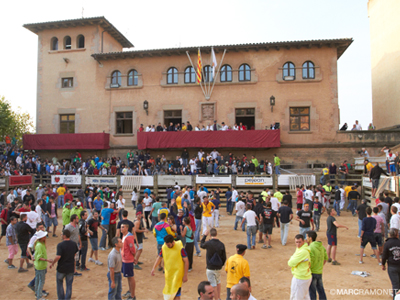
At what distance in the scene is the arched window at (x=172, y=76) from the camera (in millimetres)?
28109

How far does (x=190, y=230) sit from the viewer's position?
9391mm

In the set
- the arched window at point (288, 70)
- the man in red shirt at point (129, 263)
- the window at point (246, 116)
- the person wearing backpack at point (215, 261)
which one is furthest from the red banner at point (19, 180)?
the arched window at point (288, 70)

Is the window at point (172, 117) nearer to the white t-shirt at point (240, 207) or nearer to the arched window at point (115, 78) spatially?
the arched window at point (115, 78)

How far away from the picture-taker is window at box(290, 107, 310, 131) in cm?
2611

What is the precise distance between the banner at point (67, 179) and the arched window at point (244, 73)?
15.4 meters

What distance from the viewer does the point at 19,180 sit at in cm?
2456

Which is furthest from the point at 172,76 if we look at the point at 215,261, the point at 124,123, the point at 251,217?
the point at 215,261

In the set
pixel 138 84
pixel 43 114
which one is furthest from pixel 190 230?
pixel 43 114

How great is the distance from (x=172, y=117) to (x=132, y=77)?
17.1 feet

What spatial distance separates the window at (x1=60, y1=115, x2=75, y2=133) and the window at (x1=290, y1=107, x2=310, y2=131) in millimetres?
19520

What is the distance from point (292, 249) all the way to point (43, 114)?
26.4m

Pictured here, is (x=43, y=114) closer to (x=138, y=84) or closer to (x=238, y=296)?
(x=138, y=84)

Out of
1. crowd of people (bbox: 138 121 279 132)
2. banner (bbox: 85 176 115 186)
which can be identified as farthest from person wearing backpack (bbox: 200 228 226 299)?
crowd of people (bbox: 138 121 279 132)

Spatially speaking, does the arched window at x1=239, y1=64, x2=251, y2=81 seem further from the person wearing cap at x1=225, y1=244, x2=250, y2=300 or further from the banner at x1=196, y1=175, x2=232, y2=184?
the person wearing cap at x1=225, y1=244, x2=250, y2=300
